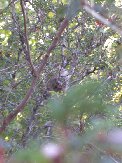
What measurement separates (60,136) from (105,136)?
0.07 meters

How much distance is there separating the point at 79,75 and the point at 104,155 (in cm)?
346

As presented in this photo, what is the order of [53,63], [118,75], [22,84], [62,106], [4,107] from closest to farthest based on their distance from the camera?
1. [62,106]
2. [4,107]
3. [22,84]
4. [53,63]
5. [118,75]

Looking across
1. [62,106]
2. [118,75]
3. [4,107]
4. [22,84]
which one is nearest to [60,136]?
[62,106]

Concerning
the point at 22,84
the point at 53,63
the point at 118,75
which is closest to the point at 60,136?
the point at 22,84

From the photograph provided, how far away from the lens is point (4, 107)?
10.7ft

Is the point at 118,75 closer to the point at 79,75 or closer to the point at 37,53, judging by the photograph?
the point at 79,75

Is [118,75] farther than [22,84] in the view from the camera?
Yes

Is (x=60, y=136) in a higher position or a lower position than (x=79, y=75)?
lower

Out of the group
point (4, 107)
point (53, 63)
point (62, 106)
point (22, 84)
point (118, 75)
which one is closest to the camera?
point (62, 106)

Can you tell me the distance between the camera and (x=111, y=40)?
13.3 ft

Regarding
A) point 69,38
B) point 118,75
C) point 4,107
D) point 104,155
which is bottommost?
point 104,155

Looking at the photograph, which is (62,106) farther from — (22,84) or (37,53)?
(37,53)

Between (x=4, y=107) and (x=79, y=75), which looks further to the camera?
(x=79, y=75)

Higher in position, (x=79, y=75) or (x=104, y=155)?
(x=79, y=75)
